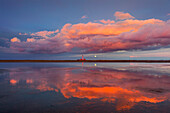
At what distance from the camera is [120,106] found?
7.08 metres

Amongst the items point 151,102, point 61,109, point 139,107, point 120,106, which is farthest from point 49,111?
point 151,102

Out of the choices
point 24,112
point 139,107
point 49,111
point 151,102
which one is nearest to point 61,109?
point 49,111

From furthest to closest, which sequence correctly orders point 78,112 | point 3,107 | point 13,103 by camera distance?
point 13,103 < point 3,107 < point 78,112

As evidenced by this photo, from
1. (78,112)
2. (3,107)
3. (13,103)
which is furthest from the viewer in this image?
(13,103)

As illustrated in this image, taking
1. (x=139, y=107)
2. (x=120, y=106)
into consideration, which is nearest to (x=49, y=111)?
(x=120, y=106)

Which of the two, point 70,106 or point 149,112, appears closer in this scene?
point 149,112

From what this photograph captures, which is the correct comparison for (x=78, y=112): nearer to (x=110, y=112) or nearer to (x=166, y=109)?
(x=110, y=112)

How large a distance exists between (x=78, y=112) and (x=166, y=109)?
447 cm

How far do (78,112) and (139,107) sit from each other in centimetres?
326

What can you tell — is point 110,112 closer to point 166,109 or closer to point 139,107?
Result: point 139,107

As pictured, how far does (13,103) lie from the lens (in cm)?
755

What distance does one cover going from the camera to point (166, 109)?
21.7 feet

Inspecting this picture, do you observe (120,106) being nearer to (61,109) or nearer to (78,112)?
(78,112)

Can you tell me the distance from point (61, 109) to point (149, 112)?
431 cm
